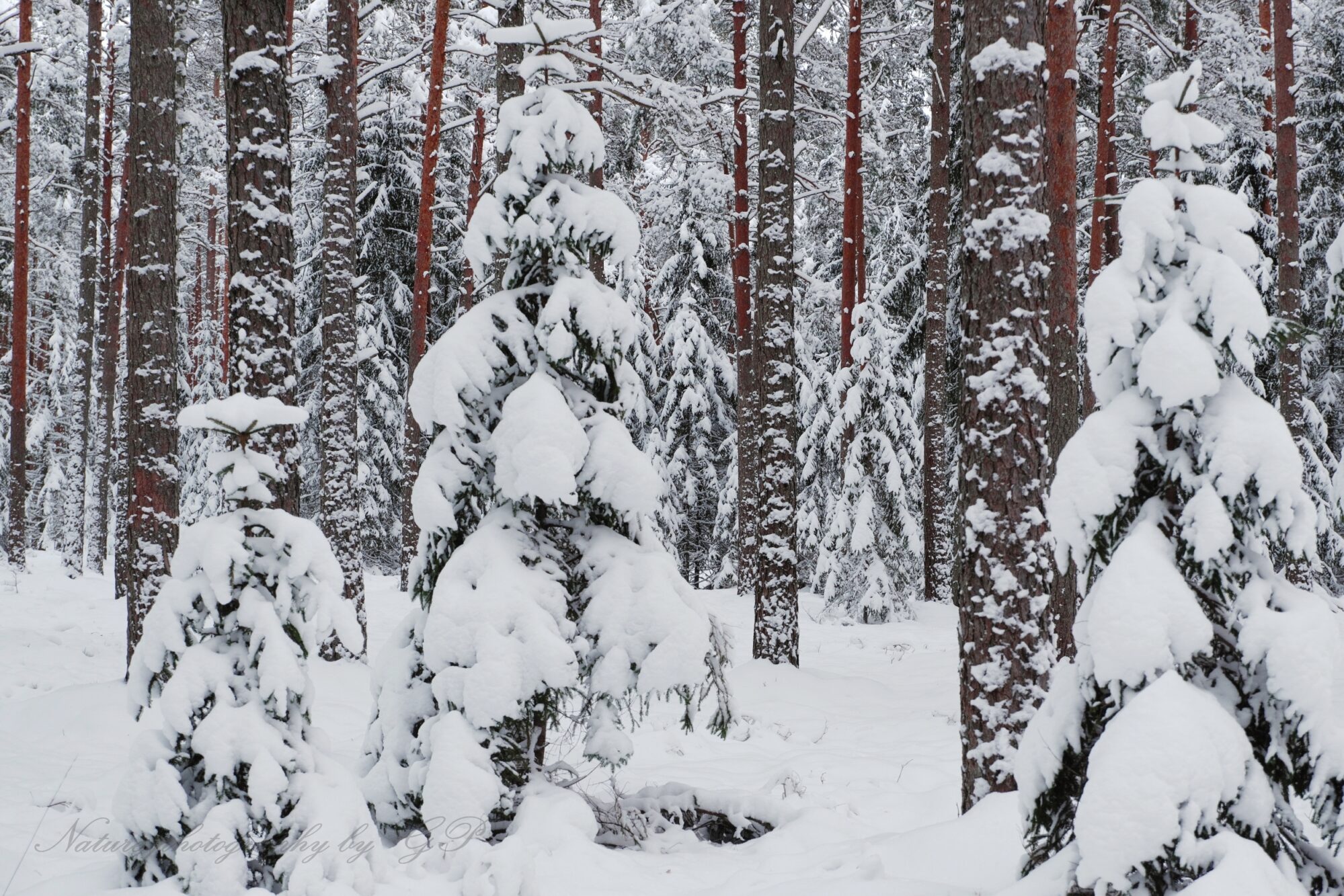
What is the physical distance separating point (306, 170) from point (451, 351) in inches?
767

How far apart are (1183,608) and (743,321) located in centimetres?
1324

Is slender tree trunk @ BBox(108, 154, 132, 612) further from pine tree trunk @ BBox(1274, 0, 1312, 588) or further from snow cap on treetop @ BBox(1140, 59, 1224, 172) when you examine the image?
pine tree trunk @ BBox(1274, 0, 1312, 588)

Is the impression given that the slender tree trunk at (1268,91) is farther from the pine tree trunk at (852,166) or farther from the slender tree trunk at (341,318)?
the slender tree trunk at (341,318)

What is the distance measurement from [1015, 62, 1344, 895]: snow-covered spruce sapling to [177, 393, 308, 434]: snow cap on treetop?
10.9ft

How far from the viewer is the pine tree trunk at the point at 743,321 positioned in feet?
40.8

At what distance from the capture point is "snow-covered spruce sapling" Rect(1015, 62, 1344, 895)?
2.79 metres

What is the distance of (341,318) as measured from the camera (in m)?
11.5

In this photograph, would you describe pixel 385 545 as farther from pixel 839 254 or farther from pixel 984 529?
pixel 984 529

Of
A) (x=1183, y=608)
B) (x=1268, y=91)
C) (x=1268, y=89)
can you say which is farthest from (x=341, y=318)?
(x=1268, y=91)

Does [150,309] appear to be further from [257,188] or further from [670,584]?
[670,584]

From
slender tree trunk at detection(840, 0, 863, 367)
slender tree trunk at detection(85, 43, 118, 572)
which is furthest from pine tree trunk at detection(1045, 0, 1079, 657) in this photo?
slender tree trunk at detection(85, 43, 118, 572)

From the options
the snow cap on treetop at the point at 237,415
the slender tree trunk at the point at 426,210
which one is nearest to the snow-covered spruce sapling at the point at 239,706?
the snow cap on treetop at the point at 237,415

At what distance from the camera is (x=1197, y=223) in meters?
3.19

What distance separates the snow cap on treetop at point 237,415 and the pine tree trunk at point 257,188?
3345mm
